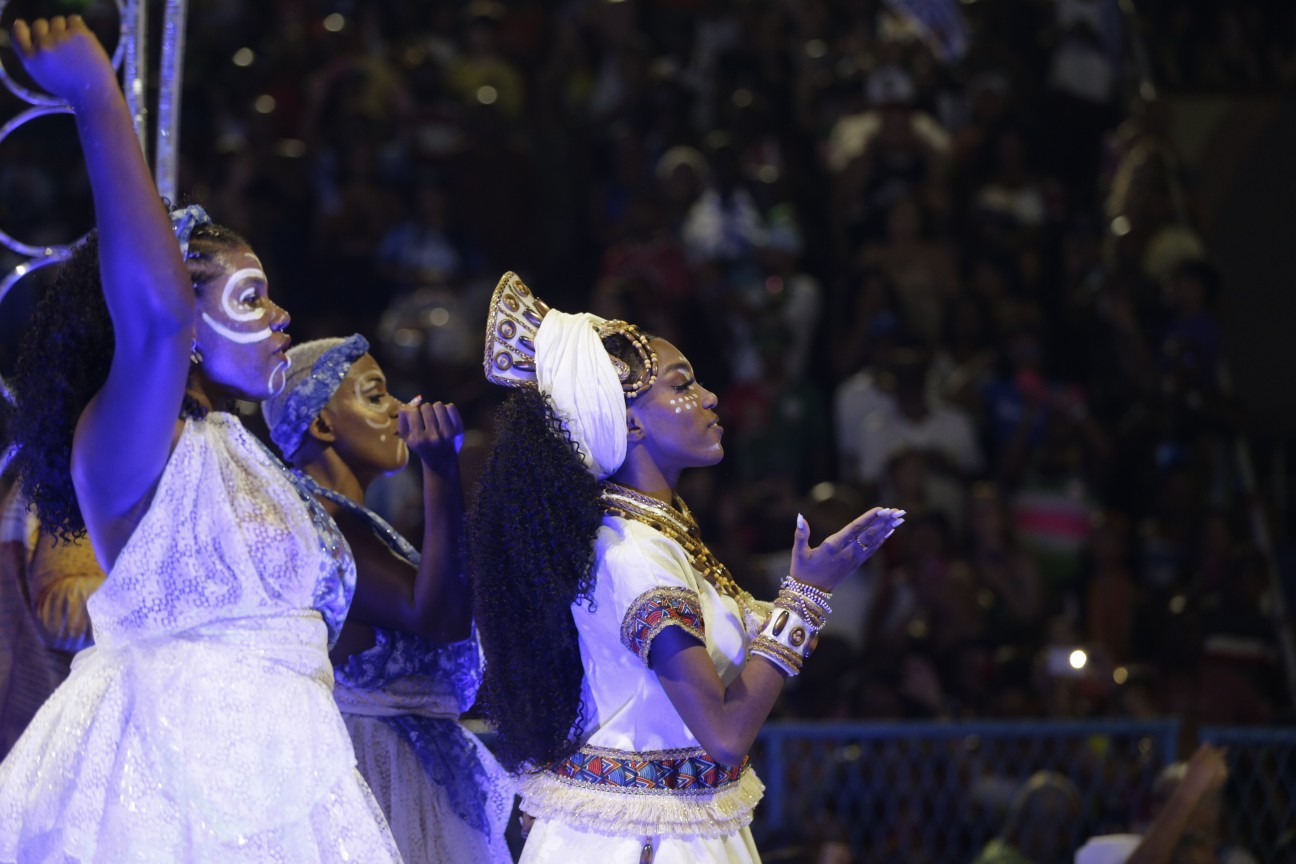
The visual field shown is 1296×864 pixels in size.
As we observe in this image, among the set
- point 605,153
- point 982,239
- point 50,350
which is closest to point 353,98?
point 605,153

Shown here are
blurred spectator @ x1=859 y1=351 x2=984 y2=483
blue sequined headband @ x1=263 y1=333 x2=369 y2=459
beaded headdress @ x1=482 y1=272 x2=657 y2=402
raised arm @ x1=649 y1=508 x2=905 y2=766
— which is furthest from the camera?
blurred spectator @ x1=859 y1=351 x2=984 y2=483

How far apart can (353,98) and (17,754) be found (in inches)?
271

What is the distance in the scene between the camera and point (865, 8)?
11031 millimetres

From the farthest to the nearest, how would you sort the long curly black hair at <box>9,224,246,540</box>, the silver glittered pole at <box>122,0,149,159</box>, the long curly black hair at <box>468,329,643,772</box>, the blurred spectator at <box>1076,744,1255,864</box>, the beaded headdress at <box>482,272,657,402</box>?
the blurred spectator at <box>1076,744,1255,864</box> < the silver glittered pole at <box>122,0,149,159</box> < the beaded headdress at <box>482,272,657,402</box> < the long curly black hair at <box>468,329,643,772</box> < the long curly black hair at <box>9,224,246,540</box>

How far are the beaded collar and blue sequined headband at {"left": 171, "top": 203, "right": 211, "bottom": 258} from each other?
2.99 feet

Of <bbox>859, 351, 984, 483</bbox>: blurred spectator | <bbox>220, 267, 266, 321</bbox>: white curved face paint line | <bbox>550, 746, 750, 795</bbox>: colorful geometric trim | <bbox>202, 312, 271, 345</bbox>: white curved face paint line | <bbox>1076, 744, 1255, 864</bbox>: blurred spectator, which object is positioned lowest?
<bbox>859, 351, 984, 483</bbox>: blurred spectator

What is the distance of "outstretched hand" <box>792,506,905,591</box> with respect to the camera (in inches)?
127

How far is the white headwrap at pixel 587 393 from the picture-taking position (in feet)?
10.9

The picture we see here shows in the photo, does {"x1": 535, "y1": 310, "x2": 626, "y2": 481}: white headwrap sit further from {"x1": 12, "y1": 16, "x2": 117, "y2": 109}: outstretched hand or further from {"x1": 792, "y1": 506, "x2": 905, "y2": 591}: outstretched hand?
{"x1": 12, "y1": 16, "x2": 117, "y2": 109}: outstretched hand

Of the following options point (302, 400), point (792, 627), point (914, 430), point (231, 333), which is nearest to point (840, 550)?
point (792, 627)

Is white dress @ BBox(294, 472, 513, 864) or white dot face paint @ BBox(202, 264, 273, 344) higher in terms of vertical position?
white dot face paint @ BBox(202, 264, 273, 344)

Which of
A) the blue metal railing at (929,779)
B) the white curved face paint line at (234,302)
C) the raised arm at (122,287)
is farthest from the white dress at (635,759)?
the blue metal railing at (929,779)

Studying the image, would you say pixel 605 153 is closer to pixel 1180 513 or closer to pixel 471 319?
pixel 471 319

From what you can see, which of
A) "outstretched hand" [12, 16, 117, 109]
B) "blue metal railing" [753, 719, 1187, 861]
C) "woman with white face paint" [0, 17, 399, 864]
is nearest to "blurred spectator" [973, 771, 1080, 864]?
"blue metal railing" [753, 719, 1187, 861]
